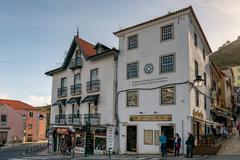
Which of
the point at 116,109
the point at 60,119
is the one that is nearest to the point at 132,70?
the point at 116,109

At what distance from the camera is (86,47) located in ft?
109

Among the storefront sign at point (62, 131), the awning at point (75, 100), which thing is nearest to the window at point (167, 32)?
the awning at point (75, 100)

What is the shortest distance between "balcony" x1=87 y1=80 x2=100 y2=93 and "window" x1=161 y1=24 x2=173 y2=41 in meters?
8.37

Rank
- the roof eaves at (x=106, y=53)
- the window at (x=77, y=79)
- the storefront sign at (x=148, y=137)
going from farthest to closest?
1. the window at (x=77, y=79)
2. the roof eaves at (x=106, y=53)
3. the storefront sign at (x=148, y=137)

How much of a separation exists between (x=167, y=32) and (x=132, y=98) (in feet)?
21.4

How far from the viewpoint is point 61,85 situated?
1393 inches

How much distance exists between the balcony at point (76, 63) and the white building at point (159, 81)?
6.17m

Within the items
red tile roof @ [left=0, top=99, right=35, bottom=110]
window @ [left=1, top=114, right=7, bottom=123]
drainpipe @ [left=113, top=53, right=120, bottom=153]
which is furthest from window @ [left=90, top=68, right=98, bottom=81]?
red tile roof @ [left=0, top=99, right=35, bottom=110]

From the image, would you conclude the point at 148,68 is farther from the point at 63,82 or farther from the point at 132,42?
the point at 63,82

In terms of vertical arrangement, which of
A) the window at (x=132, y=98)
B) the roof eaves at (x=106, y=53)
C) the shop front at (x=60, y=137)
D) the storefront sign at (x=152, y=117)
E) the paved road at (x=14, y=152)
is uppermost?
the roof eaves at (x=106, y=53)

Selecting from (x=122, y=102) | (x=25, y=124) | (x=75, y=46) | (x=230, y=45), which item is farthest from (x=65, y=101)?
(x=230, y=45)

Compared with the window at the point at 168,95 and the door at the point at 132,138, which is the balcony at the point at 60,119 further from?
the window at the point at 168,95

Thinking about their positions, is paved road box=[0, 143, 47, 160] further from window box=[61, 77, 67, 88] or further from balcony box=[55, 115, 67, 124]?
window box=[61, 77, 67, 88]

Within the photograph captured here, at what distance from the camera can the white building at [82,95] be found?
28375mm
